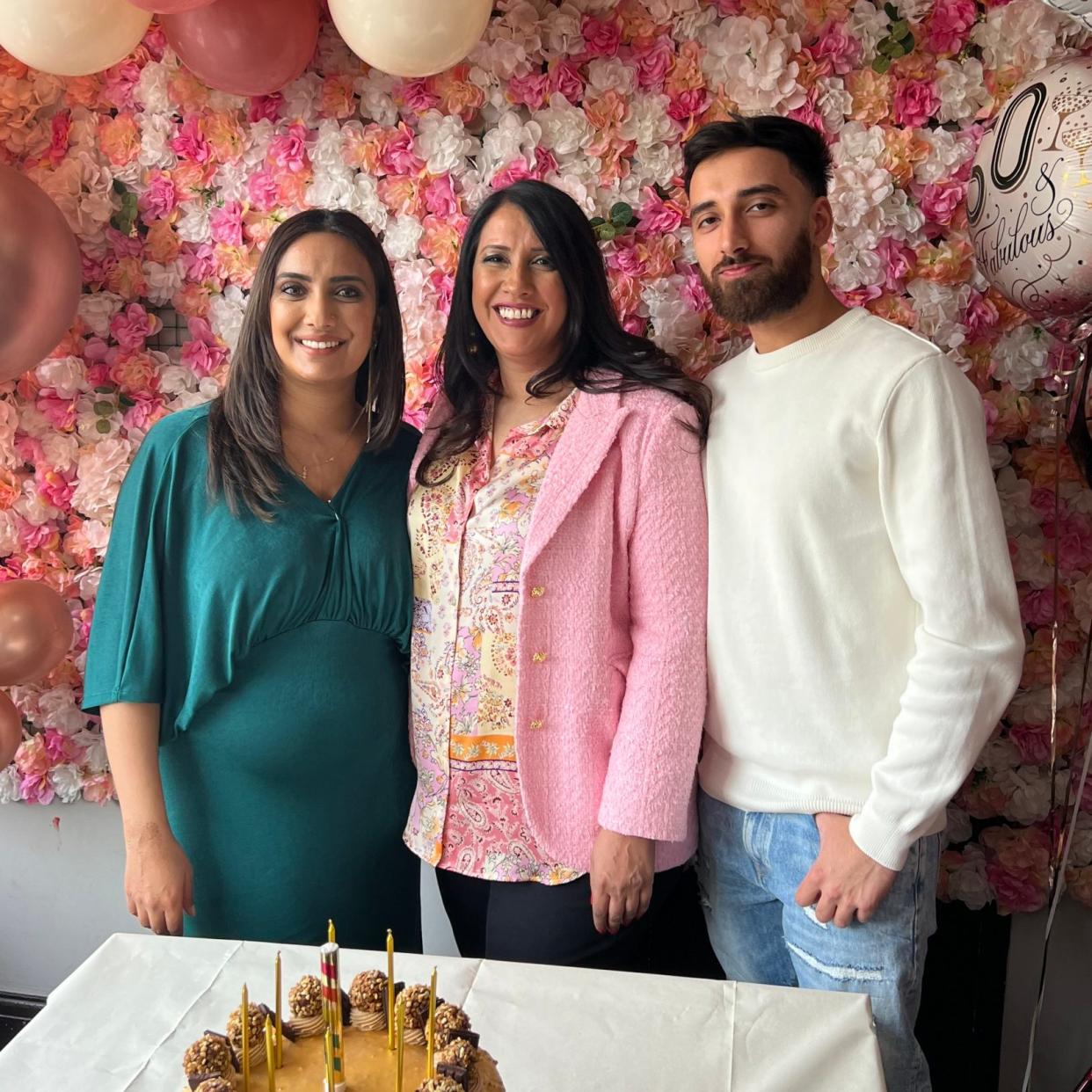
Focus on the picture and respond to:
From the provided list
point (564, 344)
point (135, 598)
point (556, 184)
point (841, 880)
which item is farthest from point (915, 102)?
point (135, 598)

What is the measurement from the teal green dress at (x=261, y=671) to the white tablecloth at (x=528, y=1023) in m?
0.37

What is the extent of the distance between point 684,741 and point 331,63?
157 centimetres

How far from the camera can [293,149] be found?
2199 millimetres

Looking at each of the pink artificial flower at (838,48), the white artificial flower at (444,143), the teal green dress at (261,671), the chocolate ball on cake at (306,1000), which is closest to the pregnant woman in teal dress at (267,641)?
the teal green dress at (261,671)

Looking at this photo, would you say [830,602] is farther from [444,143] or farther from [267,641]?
[444,143]

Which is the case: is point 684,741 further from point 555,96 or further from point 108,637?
point 555,96

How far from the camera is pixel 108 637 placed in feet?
5.68

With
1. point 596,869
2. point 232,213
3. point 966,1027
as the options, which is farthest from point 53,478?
point 966,1027

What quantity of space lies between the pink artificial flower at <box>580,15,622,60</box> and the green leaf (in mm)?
289

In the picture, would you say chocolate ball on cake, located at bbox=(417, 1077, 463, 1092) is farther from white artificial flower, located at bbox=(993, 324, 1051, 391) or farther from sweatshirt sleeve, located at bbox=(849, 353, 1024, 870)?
white artificial flower, located at bbox=(993, 324, 1051, 391)

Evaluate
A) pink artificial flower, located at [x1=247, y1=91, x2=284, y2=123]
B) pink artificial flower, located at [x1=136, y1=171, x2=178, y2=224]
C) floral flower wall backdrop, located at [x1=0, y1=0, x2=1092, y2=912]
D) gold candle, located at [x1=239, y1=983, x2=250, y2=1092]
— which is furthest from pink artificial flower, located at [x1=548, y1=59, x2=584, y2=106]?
gold candle, located at [x1=239, y1=983, x2=250, y2=1092]

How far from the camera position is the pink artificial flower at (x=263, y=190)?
2223 mm

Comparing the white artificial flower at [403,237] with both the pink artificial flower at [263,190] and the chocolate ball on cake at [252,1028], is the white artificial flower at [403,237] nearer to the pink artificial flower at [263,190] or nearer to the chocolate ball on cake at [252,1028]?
the pink artificial flower at [263,190]

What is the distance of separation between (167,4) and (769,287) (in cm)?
112
